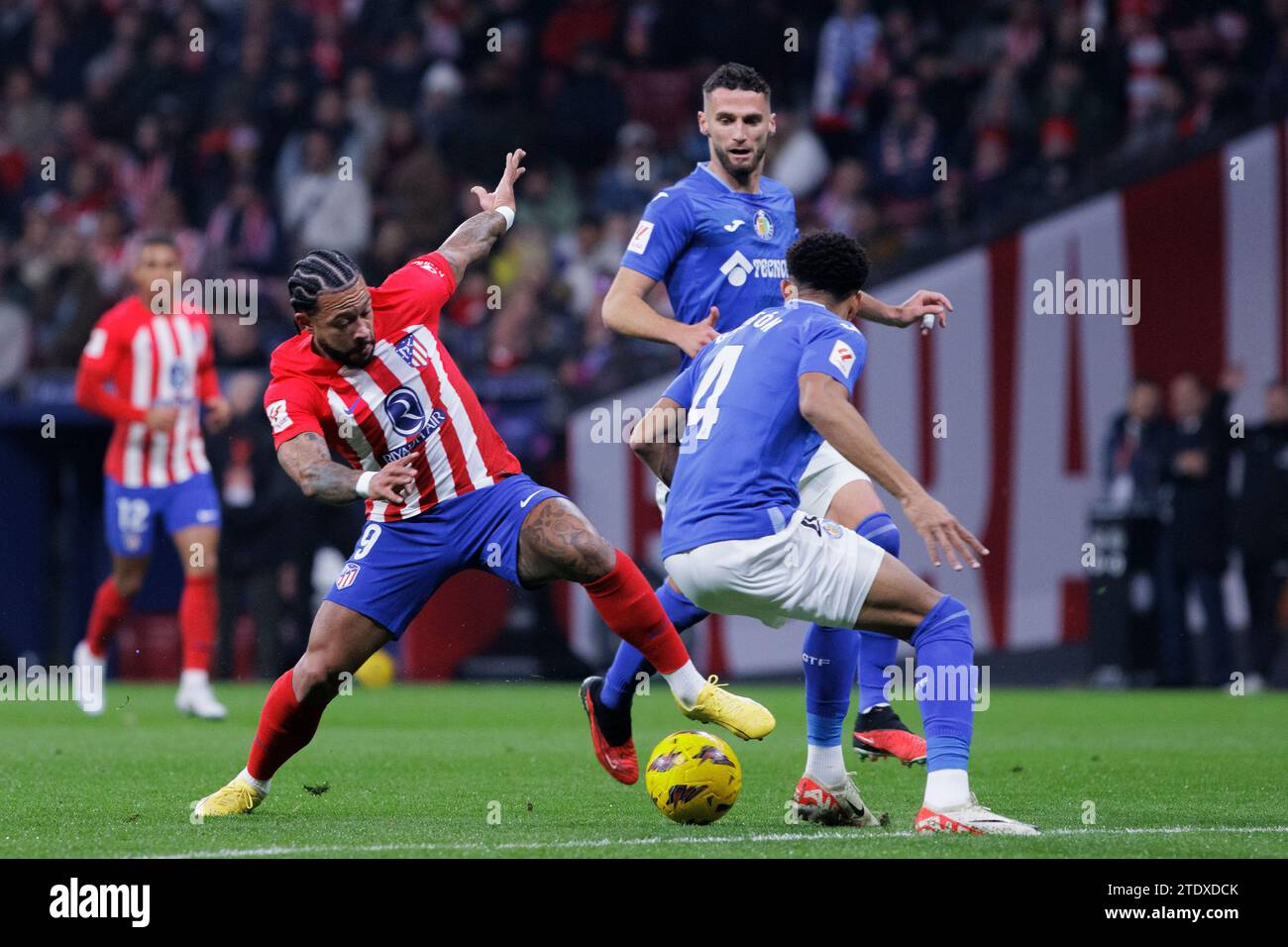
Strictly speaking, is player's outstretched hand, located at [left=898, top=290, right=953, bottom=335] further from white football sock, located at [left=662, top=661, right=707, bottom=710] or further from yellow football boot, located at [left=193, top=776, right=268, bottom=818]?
yellow football boot, located at [left=193, top=776, right=268, bottom=818]

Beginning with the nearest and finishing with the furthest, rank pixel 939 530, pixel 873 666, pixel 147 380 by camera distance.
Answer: pixel 939 530, pixel 873 666, pixel 147 380

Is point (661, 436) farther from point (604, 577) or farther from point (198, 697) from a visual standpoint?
point (198, 697)

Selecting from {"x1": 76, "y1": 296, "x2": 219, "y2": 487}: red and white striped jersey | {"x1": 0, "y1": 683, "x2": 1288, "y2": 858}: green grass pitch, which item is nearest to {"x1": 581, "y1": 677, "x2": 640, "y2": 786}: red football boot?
{"x1": 0, "y1": 683, "x2": 1288, "y2": 858}: green grass pitch

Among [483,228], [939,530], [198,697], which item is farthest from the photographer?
[198,697]

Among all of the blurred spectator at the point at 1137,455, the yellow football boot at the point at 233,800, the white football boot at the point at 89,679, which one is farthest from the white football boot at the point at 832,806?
the blurred spectator at the point at 1137,455

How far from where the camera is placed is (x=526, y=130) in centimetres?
1838

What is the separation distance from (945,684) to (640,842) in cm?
105

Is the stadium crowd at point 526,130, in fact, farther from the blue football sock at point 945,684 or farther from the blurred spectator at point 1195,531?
the blue football sock at point 945,684

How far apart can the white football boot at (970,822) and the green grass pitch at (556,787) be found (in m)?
0.09

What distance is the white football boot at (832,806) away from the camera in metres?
6.64

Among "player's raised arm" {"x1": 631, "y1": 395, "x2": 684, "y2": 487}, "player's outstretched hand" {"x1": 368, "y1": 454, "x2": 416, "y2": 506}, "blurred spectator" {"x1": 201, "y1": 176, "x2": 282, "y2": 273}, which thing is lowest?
"player's outstretched hand" {"x1": 368, "y1": 454, "x2": 416, "y2": 506}

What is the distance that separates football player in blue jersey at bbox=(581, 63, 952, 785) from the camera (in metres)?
7.49

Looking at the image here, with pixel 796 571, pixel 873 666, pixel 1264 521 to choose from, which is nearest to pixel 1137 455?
pixel 1264 521

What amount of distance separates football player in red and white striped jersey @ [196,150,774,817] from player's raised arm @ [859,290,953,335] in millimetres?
1375
